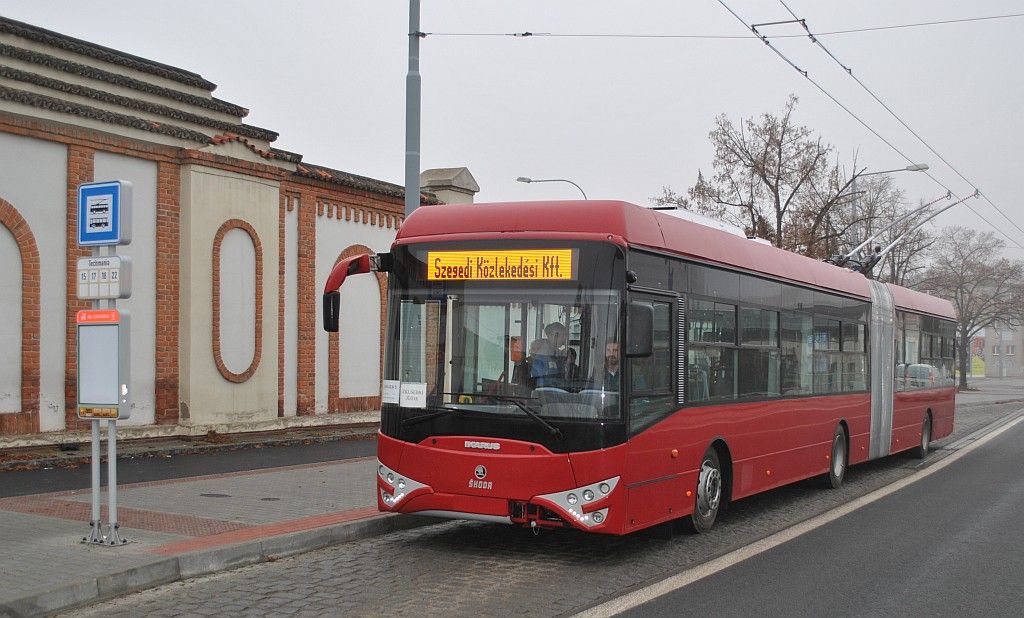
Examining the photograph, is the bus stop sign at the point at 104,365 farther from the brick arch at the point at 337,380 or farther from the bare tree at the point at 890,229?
the bare tree at the point at 890,229

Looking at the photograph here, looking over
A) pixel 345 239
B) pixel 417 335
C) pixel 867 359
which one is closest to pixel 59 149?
pixel 345 239

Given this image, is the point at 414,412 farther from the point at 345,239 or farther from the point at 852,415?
the point at 345,239

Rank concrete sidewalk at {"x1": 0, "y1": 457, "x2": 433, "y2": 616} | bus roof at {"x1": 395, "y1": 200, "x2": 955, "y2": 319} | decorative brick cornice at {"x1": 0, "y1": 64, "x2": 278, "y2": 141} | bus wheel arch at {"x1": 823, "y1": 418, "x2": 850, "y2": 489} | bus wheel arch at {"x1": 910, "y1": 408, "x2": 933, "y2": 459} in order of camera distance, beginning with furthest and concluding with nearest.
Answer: bus wheel arch at {"x1": 910, "y1": 408, "x2": 933, "y2": 459}
decorative brick cornice at {"x1": 0, "y1": 64, "x2": 278, "y2": 141}
bus wheel arch at {"x1": 823, "y1": 418, "x2": 850, "y2": 489}
bus roof at {"x1": 395, "y1": 200, "x2": 955, "y2": 319}
concrete sidewalk at {"x1": 0, "y1": 457, "x2": 433, "y2": 616}

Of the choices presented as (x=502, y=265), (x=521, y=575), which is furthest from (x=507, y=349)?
(x=521, y=575)

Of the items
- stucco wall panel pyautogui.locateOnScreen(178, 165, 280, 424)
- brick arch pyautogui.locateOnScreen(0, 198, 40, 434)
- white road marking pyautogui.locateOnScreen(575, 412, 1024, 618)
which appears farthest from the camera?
stucco wall panel pyautogui.locateOnScreen(178, 165, 280, 424)

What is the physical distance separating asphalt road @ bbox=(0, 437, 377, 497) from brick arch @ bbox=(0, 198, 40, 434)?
124 cm

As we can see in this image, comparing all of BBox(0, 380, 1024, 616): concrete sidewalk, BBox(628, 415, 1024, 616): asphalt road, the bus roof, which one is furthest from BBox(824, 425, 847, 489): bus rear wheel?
BBox(0, 380, 1024, 616): concrete sidewalk

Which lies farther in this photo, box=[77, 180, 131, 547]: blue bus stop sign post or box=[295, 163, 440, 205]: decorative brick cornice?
box=[295, 163, 440, 205]: decorative brick cornice

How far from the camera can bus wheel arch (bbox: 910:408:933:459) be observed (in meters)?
19.4

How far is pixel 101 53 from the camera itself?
19.7m

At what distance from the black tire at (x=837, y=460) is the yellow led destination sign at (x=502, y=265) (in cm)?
697

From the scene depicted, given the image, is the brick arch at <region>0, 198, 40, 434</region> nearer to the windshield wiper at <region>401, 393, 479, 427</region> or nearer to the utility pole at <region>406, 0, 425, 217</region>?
the utility pole at <region>406, 0, 425, 217</region>

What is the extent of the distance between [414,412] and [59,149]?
10468mm

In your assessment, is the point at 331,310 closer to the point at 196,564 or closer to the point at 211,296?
the point at 196,564
